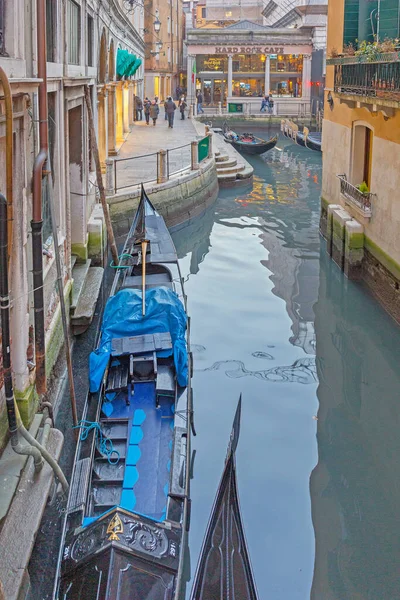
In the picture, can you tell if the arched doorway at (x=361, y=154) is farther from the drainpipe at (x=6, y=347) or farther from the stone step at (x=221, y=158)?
the stone step at (x=221, y=158)

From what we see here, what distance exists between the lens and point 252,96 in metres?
38.7

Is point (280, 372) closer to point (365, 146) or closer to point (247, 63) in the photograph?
point (365, 146)

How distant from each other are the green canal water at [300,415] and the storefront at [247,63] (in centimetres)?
2706

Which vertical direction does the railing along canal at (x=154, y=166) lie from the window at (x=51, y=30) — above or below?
below

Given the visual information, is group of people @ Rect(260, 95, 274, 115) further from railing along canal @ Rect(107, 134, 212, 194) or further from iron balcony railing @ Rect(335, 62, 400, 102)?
iron balcony railing @ Rect(335, 62, 400, 102)

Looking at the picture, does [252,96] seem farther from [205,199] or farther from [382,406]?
[382,406]

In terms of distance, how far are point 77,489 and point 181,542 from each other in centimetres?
76

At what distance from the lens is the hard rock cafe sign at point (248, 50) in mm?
37375

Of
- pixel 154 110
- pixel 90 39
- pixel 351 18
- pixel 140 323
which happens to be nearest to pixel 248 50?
pixel 154 110

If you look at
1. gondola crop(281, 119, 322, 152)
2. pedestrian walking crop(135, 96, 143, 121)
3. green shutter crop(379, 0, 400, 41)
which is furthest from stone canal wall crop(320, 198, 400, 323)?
pedestrian walking crop(135, 96, 143, 121)

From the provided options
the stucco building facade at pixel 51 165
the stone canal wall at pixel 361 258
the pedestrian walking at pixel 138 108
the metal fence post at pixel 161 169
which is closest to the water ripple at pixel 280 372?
the stone canal wall at pixel 361 258

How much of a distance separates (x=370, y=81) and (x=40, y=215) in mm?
5178

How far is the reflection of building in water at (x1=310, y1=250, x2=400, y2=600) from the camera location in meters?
4.62

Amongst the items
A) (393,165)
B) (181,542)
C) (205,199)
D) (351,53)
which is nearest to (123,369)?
(181,542)
